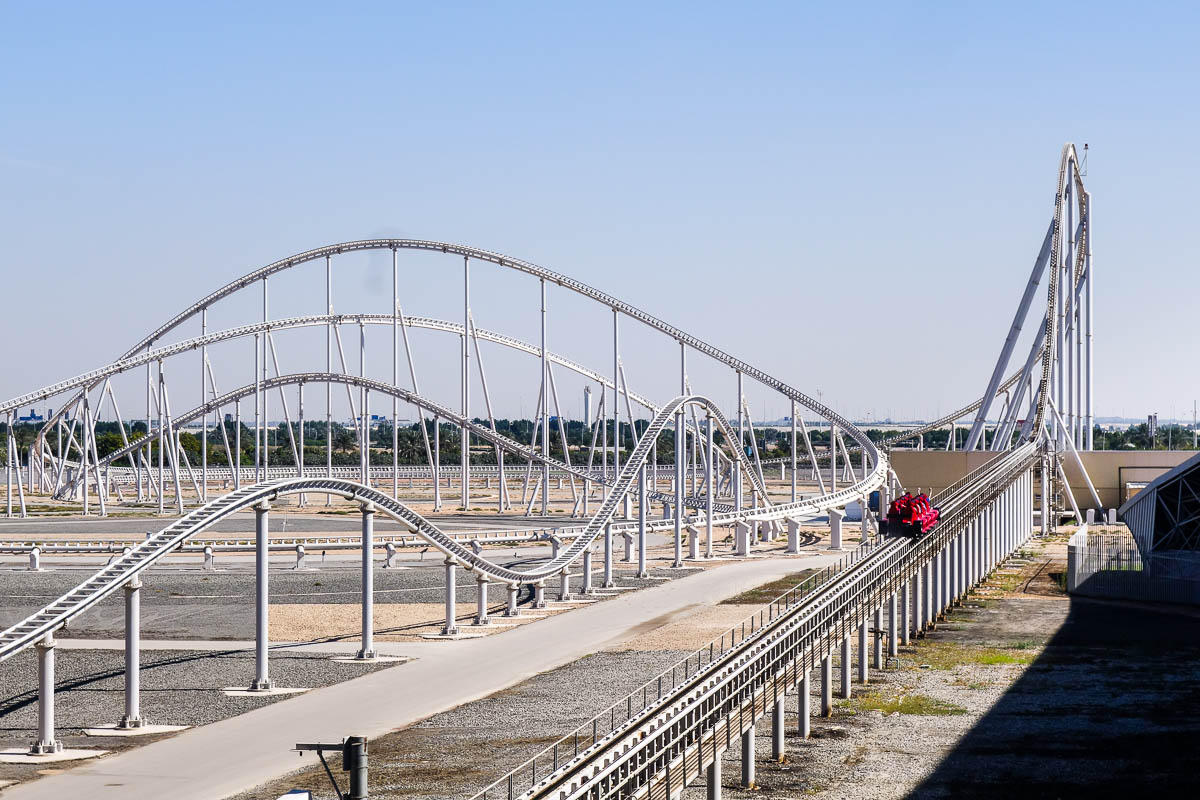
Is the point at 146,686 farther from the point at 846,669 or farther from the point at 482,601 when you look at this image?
the point at 846,669

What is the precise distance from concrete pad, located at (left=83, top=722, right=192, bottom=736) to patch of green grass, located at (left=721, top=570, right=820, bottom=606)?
17112 millimetres

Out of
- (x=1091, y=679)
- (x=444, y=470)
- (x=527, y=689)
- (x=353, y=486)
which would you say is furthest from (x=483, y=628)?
(x=444, y=470)

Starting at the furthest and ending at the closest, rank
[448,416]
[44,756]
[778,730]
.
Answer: [448,416], [778,730], [44,756]

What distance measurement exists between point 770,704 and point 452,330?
52.4m

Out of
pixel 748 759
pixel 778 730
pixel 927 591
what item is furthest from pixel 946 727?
pixel 927 591

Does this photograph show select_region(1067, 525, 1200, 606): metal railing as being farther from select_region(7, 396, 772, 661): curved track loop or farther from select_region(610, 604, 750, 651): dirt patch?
select_region(7, 396, 772, 661): curved track loop

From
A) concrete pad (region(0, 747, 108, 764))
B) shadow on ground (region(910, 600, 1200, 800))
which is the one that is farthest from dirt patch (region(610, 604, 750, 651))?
concrete pad (region(0, 747, 108, 764))

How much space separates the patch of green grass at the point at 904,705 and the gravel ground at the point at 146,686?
8171 mm

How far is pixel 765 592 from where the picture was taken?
36625 millimetres

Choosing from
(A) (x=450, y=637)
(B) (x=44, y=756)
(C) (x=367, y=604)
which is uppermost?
(C) (x=367, y=604)

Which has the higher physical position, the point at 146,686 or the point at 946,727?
the point at 146,686

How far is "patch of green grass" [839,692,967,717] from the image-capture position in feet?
69.1

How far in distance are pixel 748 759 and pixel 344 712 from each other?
6657mm

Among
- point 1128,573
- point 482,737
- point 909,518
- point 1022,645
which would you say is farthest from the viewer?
point 1128,573
